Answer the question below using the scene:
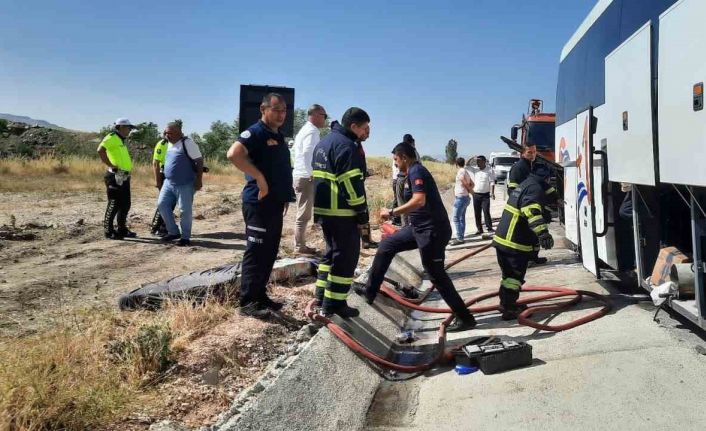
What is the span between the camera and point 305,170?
7.47m

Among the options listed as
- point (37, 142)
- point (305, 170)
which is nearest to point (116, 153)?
point (305, 170)

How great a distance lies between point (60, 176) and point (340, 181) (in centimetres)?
1971

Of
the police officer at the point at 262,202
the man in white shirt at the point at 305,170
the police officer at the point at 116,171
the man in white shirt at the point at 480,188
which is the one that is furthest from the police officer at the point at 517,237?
the man in white shirt at the point at 480,188

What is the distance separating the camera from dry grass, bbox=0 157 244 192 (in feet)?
56.7

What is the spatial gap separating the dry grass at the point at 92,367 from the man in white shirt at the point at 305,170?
3086 millimetres

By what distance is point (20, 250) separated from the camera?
750cm

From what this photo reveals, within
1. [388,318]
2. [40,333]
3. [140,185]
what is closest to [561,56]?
[388,318]

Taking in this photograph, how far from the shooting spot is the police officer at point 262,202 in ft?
15.3

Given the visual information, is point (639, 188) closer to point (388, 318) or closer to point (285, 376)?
point (388, 318)

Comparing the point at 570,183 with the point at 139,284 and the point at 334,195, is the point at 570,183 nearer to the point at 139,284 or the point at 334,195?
the point at 334,195

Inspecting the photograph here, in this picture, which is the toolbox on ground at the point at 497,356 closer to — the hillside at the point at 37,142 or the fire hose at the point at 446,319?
the fire hose at the point at 446,319

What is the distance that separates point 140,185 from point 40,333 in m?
16.9

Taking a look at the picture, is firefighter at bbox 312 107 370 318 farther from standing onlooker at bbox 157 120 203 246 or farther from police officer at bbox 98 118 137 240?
police officer at bbox 98 118 137 240

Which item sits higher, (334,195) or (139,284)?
(334,195)
